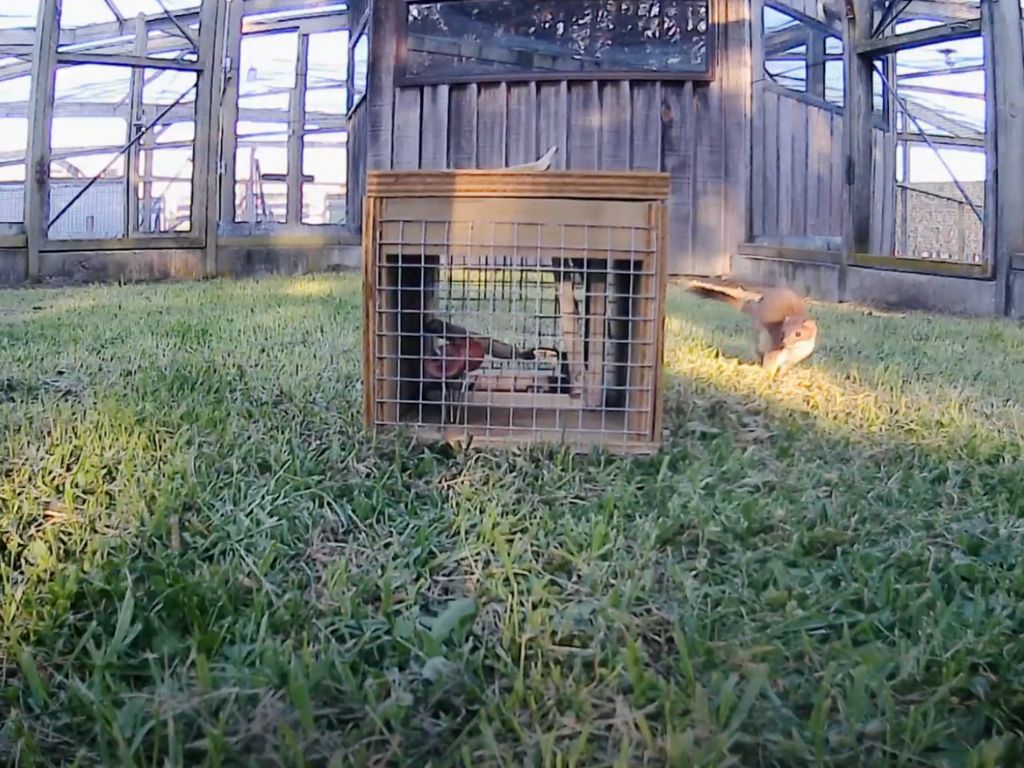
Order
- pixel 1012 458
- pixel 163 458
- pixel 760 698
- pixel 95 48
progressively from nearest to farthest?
1. pixel 760 698
2. pixel 163 458
3. pixel 1012 458
4. pixel 95 48

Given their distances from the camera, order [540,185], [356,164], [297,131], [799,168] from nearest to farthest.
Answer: [540,185] → [799,168] → [356,164] → [297,131]

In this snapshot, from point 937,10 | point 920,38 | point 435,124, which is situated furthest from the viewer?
point 435,124

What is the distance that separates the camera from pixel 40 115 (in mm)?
5754

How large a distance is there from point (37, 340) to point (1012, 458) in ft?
9.07

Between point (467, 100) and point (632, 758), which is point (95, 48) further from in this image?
point (632, 758)

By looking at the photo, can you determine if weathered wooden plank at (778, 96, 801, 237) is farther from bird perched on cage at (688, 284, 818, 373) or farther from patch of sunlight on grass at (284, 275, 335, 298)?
bird perched on cage at (688, 284, 818, 373)

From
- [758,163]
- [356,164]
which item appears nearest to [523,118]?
[758,163]

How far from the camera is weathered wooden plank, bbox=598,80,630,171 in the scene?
20.7 ft

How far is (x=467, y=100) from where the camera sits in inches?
254

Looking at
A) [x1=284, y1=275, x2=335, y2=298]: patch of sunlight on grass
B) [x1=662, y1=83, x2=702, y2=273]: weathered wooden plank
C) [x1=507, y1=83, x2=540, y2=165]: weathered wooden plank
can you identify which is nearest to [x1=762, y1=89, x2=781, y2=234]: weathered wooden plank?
[x1=662, y1=83, x2=702, y2=273]: weathered wooden plank

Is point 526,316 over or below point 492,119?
below

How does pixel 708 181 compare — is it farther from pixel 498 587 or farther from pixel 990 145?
pixel 498 587

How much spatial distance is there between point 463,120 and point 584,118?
2.46ft

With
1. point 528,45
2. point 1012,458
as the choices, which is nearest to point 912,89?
point 528,45
